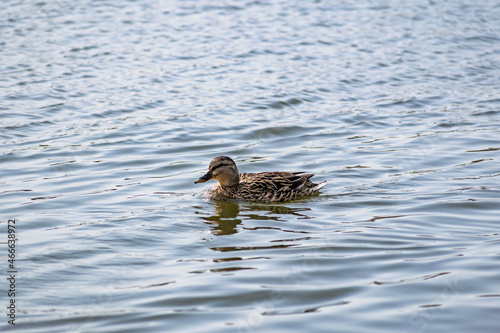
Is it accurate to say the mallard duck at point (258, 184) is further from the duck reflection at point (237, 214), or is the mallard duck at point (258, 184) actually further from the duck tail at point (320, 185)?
the duck reflection at point (237, 214)

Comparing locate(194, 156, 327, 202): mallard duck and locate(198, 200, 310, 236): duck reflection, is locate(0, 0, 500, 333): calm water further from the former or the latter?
locate(194, 156, 327, 202): mallard duck

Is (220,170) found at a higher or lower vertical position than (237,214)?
higher

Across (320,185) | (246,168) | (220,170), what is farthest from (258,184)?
(246,168)

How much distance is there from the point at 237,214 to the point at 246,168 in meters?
2.21

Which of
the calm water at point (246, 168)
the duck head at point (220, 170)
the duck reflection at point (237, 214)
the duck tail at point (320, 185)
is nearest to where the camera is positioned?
the calm water at point (246, 168)

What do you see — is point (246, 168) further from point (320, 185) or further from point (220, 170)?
point (320, 185)

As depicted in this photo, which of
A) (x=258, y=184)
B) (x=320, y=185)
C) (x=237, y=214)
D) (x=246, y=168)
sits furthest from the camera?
(x=246, y=168)

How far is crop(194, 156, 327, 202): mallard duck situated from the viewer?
10.0 m

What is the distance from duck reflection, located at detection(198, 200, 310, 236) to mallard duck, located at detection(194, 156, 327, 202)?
146mm

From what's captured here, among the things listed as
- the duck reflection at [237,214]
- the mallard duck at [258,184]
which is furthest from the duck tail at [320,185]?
the duck reflection at [237,214]

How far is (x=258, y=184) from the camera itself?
10.2m

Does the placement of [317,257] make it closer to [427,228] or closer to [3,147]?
[427,228]

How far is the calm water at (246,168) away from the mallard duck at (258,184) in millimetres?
183

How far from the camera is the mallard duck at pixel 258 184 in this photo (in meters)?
10.0
